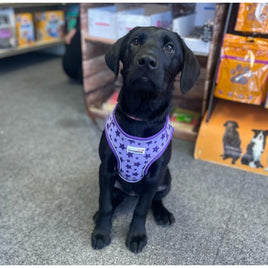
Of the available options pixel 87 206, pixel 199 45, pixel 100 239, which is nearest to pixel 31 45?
pixel 199 45

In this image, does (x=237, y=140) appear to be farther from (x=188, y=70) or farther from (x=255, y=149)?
(x=188, y=70)

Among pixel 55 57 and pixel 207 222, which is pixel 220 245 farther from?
pixel 55 57

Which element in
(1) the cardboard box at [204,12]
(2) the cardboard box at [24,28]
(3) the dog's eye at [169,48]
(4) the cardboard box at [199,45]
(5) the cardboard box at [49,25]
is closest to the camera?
(3) the dog's eye at [169,48]

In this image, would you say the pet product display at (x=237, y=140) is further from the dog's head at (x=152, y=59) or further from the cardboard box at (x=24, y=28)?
the cardboard box at (x=24, y=28)

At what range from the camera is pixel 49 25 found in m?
3.01

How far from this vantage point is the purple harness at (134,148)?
955mm

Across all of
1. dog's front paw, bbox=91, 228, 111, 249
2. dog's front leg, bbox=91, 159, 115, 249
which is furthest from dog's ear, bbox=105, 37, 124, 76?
dog's front paw, bbox=91, 228, 111, 249

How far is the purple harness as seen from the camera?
0.95m

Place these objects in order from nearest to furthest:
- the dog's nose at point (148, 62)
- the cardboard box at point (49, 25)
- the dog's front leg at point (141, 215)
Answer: the dog's nose at point (148, 62) → the dog's front leg at point (141, 215) → the cardboard box at point (49, 25)

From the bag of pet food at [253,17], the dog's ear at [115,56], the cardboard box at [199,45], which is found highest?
the bag of pet food at [253,17]

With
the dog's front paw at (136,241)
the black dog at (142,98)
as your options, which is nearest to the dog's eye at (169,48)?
the black dog at (142,98)

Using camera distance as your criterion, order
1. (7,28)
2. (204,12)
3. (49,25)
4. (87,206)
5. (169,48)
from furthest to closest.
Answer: (49,25) → (7,28) → (204,12) → (87,206) → (169,48)

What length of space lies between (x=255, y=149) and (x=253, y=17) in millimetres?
640

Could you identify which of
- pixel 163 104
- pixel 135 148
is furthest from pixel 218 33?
pixel 135 148
